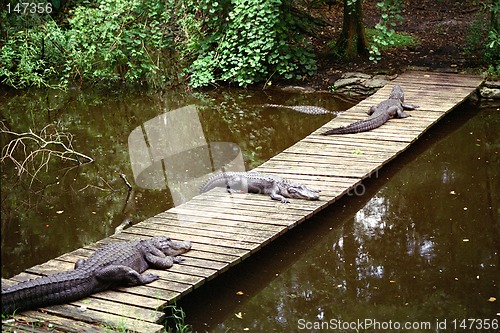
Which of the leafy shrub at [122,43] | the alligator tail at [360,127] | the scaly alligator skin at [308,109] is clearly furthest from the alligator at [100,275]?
the leafy shrub at [122,43]

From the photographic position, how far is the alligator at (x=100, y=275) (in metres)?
4.76

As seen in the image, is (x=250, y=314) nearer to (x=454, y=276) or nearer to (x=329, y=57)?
(x=454, y=276)

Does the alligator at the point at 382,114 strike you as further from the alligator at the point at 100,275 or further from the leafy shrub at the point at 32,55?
the leafy shrub at the point at 32,55

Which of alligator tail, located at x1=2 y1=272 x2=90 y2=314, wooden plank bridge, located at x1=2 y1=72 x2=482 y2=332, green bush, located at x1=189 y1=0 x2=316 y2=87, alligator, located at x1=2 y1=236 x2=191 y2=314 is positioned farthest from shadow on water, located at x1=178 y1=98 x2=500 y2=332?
green bush, located at x1=189 y1=0 x2=316 y2=87

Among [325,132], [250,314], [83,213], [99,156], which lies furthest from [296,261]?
[99,156]

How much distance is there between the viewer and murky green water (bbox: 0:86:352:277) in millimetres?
7029

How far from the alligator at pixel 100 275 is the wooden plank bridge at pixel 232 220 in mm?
64

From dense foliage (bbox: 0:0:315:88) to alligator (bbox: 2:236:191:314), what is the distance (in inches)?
268

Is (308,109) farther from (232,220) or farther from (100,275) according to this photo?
(100,275)

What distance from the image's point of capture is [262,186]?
699 centimetres

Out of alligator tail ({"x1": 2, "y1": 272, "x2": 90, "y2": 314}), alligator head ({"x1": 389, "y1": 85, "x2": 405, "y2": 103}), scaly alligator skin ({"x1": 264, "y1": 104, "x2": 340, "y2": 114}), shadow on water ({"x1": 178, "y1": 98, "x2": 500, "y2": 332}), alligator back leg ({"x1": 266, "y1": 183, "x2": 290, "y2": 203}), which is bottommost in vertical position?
shadow on water ({"x1": 178, "y1": 98, "x2": 500, "y2": 332})

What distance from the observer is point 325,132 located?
8.95 m

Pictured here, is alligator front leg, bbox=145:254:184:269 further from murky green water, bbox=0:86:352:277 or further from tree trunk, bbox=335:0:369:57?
tree trunk, bbox=335:0:369:57

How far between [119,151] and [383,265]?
14.9 feet
